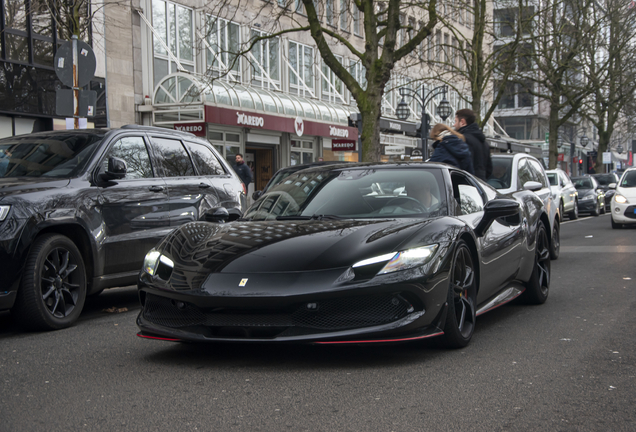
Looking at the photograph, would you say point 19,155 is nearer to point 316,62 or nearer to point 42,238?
point 42,238

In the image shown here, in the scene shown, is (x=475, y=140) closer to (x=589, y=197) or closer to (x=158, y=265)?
(x=158, y=265)

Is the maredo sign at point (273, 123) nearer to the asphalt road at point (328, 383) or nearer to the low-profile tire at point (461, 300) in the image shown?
the asphalt road at point (328, 383)

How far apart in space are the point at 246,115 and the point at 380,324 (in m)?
21.3

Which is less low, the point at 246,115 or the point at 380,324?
the point at 246,115

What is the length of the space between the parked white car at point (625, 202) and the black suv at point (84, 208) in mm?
13825

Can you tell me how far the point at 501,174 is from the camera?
39.7 ft

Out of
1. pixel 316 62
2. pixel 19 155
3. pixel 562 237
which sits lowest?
pixel 562 237

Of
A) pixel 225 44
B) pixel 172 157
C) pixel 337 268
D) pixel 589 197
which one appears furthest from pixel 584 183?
pixel 337 268

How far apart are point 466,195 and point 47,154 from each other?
3.70m

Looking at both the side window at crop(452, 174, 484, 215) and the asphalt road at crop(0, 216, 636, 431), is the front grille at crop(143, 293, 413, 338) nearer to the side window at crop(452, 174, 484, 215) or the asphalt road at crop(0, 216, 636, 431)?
the asphalt road at crop(0, 216, 636, 431)

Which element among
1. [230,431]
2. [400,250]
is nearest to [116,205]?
[400,250]

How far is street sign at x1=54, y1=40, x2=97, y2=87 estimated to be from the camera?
421 inches

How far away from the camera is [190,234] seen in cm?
534

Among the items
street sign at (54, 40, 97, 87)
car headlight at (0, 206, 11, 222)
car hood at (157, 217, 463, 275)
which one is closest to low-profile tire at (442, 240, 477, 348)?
car hood at (157, 217, 463, 275)
